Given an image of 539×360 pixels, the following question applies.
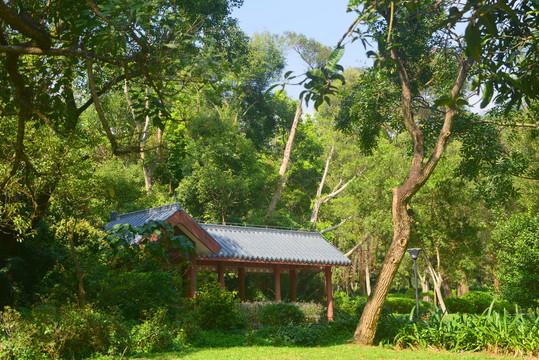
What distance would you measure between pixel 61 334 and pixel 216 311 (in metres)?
5.12

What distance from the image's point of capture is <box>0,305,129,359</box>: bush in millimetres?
7746

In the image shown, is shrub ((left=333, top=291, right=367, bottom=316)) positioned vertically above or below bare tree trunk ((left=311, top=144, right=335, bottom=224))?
below

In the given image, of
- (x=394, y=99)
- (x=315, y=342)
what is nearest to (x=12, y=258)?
(x=315, y=342)

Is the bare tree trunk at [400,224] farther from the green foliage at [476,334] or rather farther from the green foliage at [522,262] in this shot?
the green foliage at [522,262]

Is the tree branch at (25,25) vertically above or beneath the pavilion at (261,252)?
above

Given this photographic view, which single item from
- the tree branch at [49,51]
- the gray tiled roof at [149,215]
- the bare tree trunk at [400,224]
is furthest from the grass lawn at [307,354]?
the tree branch at [49,51]

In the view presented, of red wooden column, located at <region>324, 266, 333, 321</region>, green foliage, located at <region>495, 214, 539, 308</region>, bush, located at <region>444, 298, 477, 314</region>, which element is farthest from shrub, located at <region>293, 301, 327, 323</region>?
bush, located at <region>444, 298, 477, 314</region>

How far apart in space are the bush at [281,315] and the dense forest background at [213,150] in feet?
14.8

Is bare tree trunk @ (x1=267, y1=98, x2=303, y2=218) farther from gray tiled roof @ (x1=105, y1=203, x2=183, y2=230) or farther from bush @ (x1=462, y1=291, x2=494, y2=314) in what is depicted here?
gray tiled roof @ (x1=105, y1=203, x2=183, y2=230)

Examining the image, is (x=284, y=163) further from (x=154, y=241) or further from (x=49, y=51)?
(x=49, y=51)

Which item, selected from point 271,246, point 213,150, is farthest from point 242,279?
point 213,150

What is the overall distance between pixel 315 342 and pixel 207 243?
187 inches

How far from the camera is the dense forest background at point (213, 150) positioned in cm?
581

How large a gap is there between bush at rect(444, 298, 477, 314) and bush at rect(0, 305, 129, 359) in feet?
69.6
